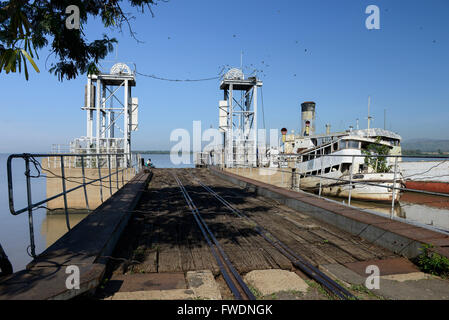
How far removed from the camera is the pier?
10.7ft

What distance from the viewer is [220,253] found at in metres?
4.67

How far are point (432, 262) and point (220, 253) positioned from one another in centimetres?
292

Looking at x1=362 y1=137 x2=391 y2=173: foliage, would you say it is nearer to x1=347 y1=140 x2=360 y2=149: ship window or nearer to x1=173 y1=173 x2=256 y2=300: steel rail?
x1=347 y1=140 x2=360 y2=149: ship window

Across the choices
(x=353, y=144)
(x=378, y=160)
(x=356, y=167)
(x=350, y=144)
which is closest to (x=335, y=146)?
(x=350, y=144)

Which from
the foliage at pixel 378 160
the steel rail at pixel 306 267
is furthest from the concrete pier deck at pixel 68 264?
the foliage at pixel 378 160

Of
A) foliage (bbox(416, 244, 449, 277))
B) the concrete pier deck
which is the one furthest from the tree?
foliage (bbox(416, 244, 449, 277))

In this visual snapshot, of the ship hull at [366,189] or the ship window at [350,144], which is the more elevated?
the ship window at [350,144]

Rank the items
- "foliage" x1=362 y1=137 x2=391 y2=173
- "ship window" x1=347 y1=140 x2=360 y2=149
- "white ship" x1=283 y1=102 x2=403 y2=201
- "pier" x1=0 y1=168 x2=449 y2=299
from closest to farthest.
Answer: "pier" x1=0 y1=168 x2=449 y2=299, "white ship" x1=283 y1=102 x2=403 y2=201, "foliage" x1=362 y1=137 x2=391 y2=173, "ship window" x1=347 y1=140 x2=360 y2=149

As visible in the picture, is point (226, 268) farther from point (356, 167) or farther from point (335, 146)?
point (335, 146)

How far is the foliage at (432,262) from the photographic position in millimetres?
3693

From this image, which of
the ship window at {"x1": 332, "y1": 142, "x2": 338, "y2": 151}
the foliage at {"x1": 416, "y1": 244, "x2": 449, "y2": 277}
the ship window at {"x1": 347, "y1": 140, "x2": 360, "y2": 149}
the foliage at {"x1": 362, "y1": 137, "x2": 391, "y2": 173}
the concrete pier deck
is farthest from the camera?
the ship window at {"x1": 332, "y1": 142, "x2": 338, "y2": 151}

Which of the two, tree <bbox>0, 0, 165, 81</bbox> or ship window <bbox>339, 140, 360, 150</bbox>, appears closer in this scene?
tree <bbox>0, 0, 165, 81</bbox>

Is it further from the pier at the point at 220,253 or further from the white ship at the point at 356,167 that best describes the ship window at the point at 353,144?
the pier at the point at 220,253

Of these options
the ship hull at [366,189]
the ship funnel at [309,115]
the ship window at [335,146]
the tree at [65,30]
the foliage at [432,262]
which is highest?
the ship funnel at [309,115]
